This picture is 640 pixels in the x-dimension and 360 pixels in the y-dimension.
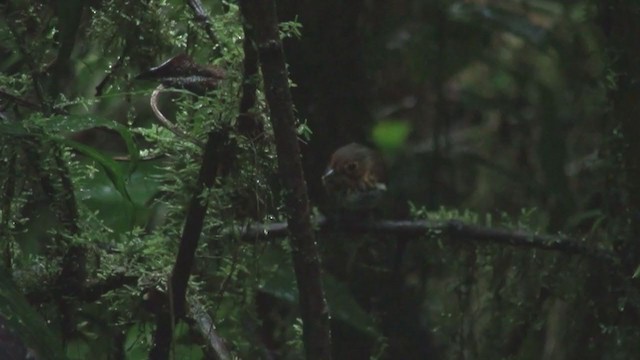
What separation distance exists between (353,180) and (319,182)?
173mm

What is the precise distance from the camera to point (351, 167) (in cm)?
160

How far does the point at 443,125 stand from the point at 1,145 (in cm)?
131

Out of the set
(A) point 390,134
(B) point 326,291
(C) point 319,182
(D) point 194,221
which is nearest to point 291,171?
(D) point 194,221

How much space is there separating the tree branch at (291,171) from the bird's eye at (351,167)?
73 centimetres

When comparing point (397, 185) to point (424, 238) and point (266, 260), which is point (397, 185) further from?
point (266, 260)

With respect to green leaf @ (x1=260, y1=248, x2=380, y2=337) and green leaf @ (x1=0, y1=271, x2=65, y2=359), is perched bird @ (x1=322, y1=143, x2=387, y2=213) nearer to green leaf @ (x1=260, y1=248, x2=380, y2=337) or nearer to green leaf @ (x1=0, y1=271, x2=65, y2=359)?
green leaf @ (x1=260, y1=248, x2=380, y2=337)

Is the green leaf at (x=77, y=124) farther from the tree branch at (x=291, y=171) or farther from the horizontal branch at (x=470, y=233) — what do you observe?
the horizontal branch at (x=470, y=233)

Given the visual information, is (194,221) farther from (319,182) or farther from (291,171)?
(319,182)

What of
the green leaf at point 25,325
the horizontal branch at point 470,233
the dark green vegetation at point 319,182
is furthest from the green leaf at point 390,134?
the green leaf at point 25,325

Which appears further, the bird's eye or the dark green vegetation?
the bird's eye

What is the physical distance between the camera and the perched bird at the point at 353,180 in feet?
5.03

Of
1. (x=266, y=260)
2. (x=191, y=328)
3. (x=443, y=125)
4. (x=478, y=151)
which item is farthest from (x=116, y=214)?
(x=478, y=151)

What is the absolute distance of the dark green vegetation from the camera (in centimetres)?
100

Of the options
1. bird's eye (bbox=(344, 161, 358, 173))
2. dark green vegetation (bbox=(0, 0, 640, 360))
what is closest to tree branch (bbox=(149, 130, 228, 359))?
dark green vegetation (bbox=(0, 0, 640, 360))
